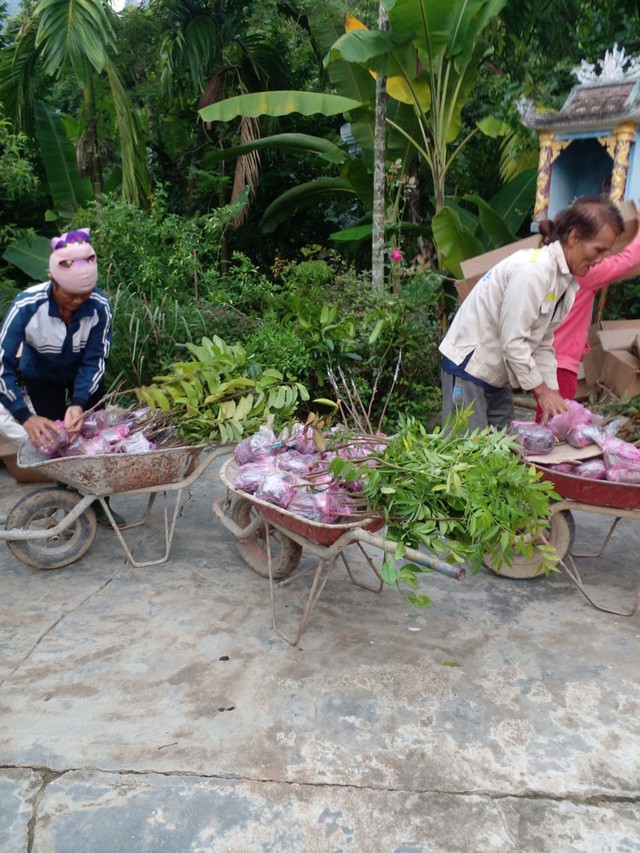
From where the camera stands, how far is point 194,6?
8594 millimetres

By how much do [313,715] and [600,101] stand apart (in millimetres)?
5107

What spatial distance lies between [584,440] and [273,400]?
1.60 metres

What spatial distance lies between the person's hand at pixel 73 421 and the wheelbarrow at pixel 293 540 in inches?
31.5

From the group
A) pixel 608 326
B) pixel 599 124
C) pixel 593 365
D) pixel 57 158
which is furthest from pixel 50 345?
pixel 57 158

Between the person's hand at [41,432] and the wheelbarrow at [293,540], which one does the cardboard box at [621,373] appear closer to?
the wheelbarrow at [293,540]

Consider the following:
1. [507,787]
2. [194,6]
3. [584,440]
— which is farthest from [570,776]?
[194,6]

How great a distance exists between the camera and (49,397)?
406cm

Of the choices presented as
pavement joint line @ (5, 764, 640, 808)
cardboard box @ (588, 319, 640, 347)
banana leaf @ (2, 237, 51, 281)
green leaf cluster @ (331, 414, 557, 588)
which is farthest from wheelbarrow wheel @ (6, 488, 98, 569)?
banana leaf @ (2, 237, 51, 281)

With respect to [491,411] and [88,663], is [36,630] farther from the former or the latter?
[491,411]

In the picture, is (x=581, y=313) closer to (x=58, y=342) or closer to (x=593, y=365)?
(x=593, y=365)

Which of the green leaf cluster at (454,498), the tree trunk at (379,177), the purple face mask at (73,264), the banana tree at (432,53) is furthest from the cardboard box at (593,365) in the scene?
the purple face mask at (73,264)

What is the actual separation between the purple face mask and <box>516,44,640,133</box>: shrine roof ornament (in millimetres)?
4006

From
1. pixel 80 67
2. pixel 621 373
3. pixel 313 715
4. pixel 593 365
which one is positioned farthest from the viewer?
pixel 80 67

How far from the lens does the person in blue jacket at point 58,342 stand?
139 inches
